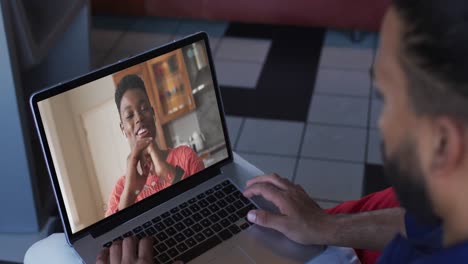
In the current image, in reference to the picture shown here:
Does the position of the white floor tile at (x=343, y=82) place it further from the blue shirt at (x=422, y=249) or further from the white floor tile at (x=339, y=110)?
the blue shirt at (x=422, y=249)

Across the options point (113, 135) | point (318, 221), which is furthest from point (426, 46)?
point (113, 135)

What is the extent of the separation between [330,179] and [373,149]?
0.27 metres

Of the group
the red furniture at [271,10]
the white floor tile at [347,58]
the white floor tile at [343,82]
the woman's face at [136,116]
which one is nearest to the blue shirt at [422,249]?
the woman's face at [136,116]

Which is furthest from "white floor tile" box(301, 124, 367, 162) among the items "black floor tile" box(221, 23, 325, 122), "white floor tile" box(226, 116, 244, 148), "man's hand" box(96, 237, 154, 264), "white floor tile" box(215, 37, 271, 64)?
"man's hand" box(96, 237, 154, 264)

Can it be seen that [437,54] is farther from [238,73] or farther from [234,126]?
[238,73]

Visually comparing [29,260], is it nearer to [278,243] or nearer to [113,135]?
[113,135]

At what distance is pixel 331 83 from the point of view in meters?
2.88

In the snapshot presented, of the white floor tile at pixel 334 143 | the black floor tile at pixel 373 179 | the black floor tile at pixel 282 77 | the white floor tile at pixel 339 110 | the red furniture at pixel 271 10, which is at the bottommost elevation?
the black floor tile at pixel 373 179

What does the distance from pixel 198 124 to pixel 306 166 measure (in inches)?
48.2

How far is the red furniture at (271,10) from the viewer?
122 inches

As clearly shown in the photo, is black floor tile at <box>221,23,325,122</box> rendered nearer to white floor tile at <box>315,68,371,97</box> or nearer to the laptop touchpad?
white floor tile at <box>315,68,371,97</box>

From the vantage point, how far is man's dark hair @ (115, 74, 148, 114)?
112cm

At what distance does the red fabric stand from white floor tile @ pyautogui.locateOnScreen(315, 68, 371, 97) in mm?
1521

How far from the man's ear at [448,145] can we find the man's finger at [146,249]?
0.55m
